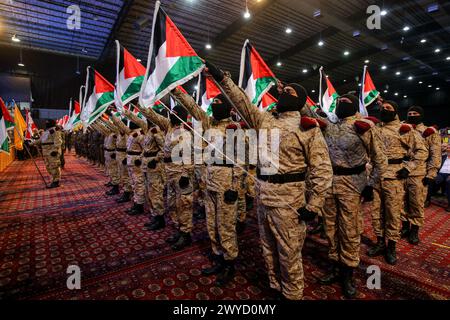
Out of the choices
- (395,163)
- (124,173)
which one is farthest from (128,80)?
(395,163)

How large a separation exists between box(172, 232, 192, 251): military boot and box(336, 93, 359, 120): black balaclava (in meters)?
2.72

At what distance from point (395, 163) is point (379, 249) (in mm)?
1277

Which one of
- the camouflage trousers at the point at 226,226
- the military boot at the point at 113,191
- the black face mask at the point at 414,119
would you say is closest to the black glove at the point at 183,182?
the camouflage trousers at the point at 226,226

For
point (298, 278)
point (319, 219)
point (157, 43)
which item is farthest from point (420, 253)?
point (157, 43)

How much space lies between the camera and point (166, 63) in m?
2.47

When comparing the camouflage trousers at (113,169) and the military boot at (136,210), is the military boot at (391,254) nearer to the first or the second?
the military boot at (136,210)

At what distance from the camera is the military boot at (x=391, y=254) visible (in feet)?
10.2

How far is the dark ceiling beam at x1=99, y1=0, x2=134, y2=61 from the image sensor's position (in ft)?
28.9

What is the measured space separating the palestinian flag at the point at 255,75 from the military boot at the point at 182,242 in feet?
7.39

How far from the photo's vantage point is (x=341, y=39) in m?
12.7

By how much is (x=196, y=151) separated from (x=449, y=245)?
167 inches

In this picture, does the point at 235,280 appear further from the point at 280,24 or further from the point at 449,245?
the point at 280,24

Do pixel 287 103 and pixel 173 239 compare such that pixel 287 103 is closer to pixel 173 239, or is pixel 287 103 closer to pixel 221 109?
pixel 221 109

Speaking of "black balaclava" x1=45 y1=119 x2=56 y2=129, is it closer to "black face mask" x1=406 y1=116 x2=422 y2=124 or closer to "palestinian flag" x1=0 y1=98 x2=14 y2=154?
"palestinian flag" x1=0 y1=98 x2=14 y2=154
